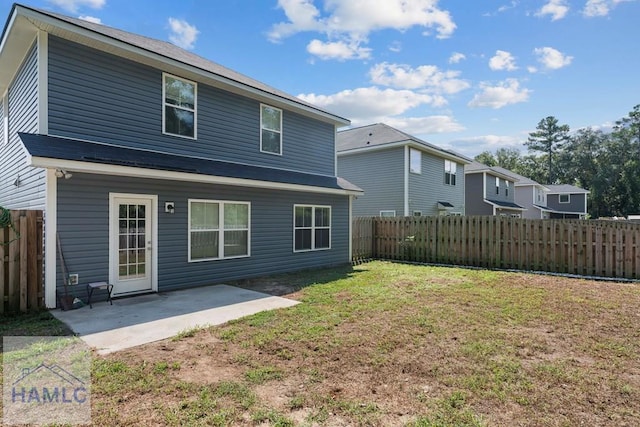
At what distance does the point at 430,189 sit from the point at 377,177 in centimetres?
336

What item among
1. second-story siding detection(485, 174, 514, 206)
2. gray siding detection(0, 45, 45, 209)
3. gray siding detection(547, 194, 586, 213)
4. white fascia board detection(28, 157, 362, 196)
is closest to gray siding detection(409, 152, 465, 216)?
second-story siding detection(485, 174, 514, 206)

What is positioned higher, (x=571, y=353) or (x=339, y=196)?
(x=339, y=196)

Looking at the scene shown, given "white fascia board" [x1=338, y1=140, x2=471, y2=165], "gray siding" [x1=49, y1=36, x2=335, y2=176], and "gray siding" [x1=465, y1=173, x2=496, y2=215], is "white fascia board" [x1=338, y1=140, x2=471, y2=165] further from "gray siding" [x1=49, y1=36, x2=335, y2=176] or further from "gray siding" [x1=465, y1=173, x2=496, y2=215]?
"gray siding" [x1=49, y1=36, x2=335, y2=176]

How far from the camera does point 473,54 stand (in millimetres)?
13375

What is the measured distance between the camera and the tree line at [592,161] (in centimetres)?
4638

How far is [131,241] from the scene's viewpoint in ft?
23.8

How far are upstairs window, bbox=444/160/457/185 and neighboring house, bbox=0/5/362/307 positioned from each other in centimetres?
1234

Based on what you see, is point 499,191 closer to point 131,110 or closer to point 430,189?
point 430,189

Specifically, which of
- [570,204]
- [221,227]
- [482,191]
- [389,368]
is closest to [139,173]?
[221,227]

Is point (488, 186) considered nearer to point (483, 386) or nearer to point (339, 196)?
point (339, 196)

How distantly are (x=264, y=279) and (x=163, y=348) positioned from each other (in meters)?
5.02

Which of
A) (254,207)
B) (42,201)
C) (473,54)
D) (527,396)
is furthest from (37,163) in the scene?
(473,54)

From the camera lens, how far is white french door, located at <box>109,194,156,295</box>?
6957mm

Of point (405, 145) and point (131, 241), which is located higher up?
point (405, 145)
